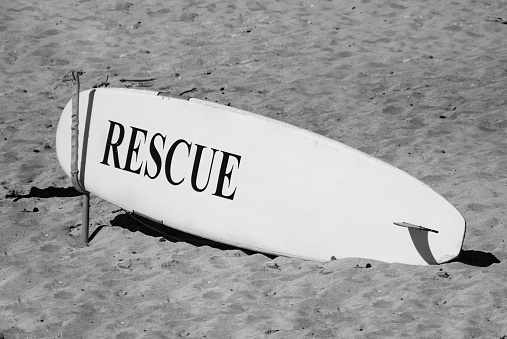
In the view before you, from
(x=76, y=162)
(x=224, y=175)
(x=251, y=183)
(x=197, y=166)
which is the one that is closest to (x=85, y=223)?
(x=76, y=162)

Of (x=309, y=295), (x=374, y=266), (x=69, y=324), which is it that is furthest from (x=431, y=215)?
(x=69, y=324)

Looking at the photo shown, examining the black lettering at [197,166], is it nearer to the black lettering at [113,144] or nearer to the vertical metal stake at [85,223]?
the black lettering at [113,144]

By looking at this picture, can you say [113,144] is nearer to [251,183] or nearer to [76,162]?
[76,162]

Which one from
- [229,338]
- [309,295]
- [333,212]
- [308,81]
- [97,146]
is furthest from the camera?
[308,81]

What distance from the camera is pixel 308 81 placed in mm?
7996

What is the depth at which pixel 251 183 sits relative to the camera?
5.46 metres

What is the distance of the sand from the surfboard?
144mm

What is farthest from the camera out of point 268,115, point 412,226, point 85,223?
point 268,115

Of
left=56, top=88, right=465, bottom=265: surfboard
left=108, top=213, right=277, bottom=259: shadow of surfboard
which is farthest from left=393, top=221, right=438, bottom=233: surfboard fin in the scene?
left=108, top=213, right=277, bottom=259: shadow of surfboard

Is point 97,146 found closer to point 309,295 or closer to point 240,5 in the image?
point 309,295

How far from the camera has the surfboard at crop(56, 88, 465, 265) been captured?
514 centimetres

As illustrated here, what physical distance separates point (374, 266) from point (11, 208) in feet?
8.28

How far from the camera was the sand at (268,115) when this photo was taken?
15.6 feet

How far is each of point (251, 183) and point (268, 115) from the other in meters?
2.06
